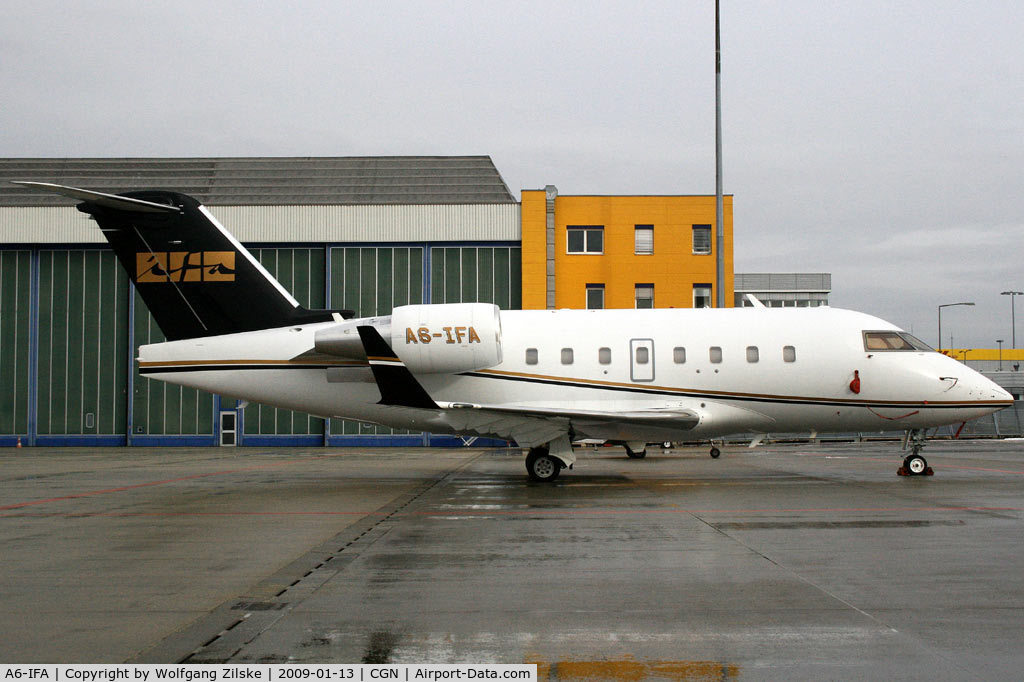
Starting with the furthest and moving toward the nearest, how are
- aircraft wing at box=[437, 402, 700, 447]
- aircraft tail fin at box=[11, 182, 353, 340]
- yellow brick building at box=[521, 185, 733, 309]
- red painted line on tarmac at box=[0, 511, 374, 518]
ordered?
1. yellow brick building at box=[521, 185, 733, 309]
2. aircraft tail fin at box=[11, 182, 353, 340]
3. aircraft wing at box=[437, 402, 700, 447]
4. red painted line on tarmac at box=[0, 511, 374, 518]

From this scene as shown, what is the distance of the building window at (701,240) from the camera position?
1553 inches

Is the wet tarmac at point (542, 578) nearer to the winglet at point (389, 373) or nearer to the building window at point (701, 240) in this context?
the winglet at point (389, 373)

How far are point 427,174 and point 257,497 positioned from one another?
95.3 ft

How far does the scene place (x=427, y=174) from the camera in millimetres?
43438

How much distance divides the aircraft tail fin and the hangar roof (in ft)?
73.5

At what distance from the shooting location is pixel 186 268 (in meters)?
18.4

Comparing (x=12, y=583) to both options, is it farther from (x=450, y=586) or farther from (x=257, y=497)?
(x=257, y=497)

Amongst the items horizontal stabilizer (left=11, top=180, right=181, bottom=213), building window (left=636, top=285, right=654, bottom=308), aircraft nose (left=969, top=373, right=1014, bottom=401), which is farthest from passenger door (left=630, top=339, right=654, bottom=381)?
building window (left=636, top=285, right=654, bottom=308)

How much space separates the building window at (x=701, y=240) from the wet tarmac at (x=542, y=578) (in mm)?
22665

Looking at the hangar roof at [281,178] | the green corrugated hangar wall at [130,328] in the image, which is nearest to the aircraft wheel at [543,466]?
the green corrugated hangar wall at [130,328]

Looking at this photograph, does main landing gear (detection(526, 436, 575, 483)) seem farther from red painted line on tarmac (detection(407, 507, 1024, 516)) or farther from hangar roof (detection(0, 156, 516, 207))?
hangar roof (detection(0, 156, 516, 207))

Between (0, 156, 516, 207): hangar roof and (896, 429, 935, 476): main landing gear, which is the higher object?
(0, 156, 516, 207): hangar roof

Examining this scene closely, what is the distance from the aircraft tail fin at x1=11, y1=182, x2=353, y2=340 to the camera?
18.2m

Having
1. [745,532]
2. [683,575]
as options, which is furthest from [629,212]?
[683,575]
